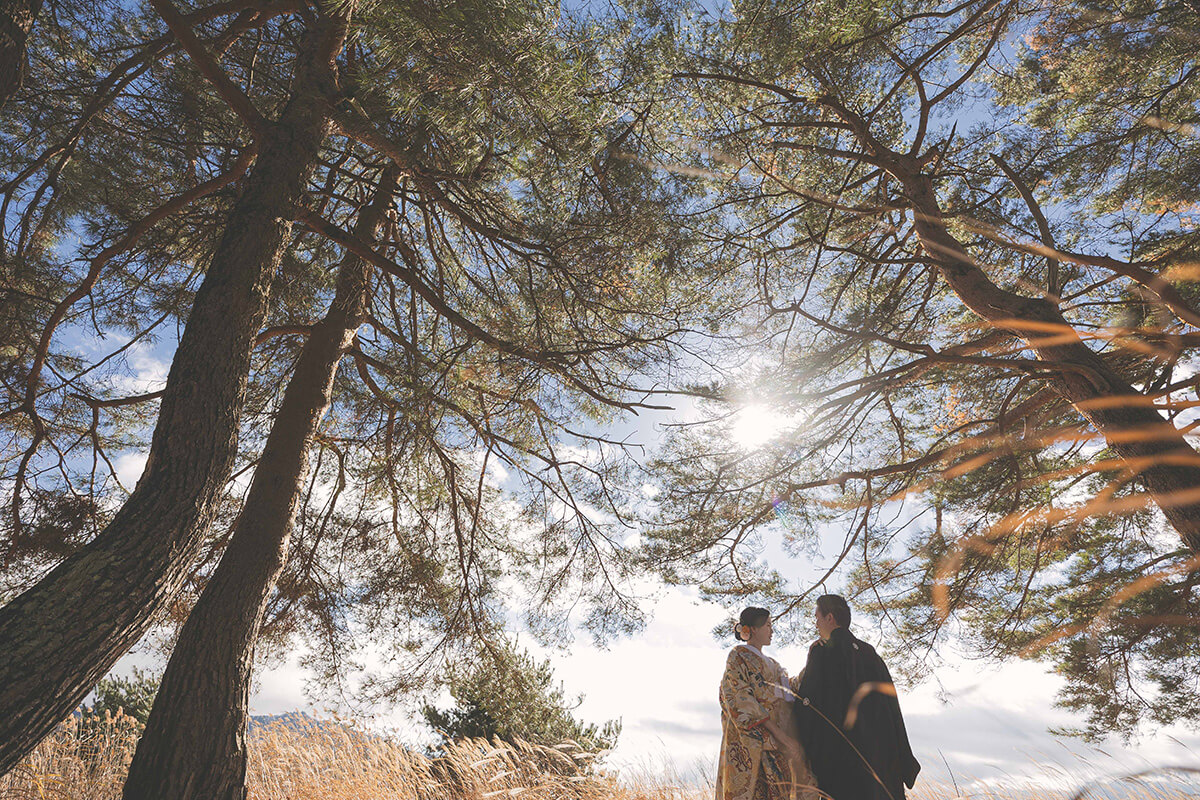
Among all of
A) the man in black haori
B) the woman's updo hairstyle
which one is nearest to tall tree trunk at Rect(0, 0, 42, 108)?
the woman's updo hairstyle

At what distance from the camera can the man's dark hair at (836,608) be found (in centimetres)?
307

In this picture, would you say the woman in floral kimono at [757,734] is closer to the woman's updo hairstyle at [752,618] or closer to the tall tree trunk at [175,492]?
the woman's updo hairstyle at [752,618]

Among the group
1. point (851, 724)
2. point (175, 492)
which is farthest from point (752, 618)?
point (175, 492)

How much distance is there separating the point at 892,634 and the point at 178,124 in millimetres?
6840

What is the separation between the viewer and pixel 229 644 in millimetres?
2754

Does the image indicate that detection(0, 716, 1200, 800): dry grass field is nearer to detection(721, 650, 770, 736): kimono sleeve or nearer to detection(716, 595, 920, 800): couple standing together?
detection(716, 595, 920, 800): couple standing together

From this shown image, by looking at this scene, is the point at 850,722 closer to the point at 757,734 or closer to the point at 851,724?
the point at 851,724

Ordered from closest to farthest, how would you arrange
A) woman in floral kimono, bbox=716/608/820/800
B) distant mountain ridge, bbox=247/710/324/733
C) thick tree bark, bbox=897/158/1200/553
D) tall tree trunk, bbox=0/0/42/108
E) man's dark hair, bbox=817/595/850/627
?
tall tree trunk, bbox=0/0/42/108 < woman in floral kimono, bbox=716/608/820/800 < man's dark hair, bbox=817/595/850/627 < thick tree bark, bbox=897/158/1200/553 < distant mountain ridge, bbox=247/710/324/733

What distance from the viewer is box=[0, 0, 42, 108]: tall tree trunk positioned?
2387 millimetres

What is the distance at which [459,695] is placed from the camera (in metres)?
5.38

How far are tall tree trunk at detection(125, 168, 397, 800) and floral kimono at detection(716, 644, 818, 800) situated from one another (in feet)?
7.28

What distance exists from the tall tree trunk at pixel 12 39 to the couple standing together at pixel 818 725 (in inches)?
160

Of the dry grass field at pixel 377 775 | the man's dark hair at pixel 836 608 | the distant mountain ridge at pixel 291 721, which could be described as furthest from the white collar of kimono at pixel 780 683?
the distant mountain ridge at pixel 291 721

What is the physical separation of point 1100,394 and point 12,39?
544 cm
